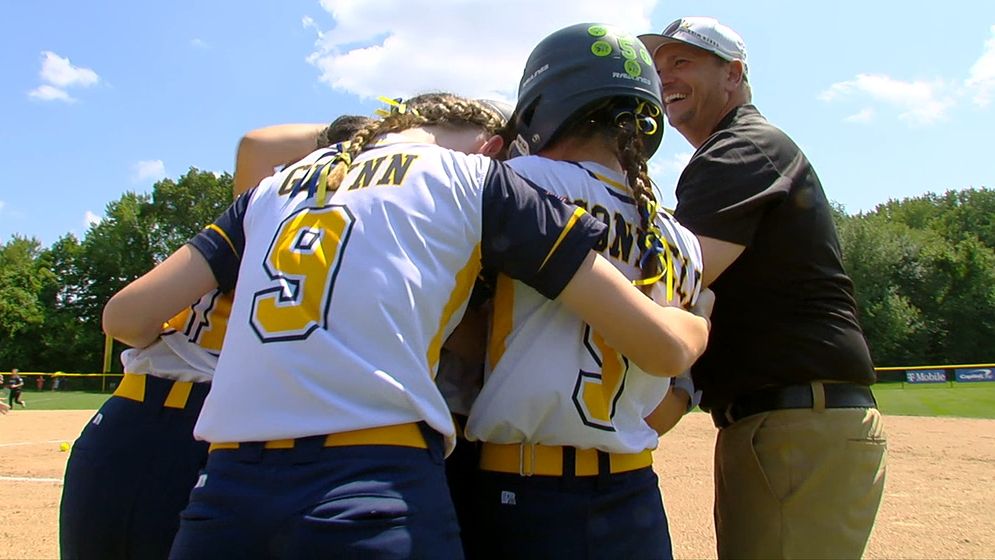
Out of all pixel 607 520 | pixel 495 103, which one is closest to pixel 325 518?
pixel 607 520

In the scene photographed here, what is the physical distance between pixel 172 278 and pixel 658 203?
133 cm

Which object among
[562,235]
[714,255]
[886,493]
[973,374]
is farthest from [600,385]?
[973,374]

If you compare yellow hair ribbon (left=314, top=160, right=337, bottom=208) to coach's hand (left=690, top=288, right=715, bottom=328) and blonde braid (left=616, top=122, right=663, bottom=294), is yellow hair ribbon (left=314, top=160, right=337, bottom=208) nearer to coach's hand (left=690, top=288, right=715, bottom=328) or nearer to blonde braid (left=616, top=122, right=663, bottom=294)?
blonde braid (left=616, top=122, right=663, bottom=294)

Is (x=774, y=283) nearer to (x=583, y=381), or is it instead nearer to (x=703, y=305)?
(x=703, y=305)

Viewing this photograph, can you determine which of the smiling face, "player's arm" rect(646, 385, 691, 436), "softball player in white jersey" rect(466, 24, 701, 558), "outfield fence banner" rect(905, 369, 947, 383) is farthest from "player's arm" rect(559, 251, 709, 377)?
"outfield fence banner" rect(905, 369, 947, 383)

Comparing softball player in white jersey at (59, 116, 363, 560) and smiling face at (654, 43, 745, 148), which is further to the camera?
smiling face at (654, 43, 745, 148)

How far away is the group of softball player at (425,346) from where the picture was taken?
5.05ft

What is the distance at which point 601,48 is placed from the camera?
2289 millimetres

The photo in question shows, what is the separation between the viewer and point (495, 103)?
8.98ft

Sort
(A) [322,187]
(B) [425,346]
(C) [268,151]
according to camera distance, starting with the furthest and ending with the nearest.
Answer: (C) [268,151]
(A) [322,187]
(B) [425,346]

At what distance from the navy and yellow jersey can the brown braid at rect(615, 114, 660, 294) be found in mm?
314

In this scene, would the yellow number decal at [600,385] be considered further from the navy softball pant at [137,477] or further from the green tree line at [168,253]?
the green tree line at [168,253]

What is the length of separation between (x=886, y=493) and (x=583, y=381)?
343 inches

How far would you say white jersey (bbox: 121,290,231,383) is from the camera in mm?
2469
